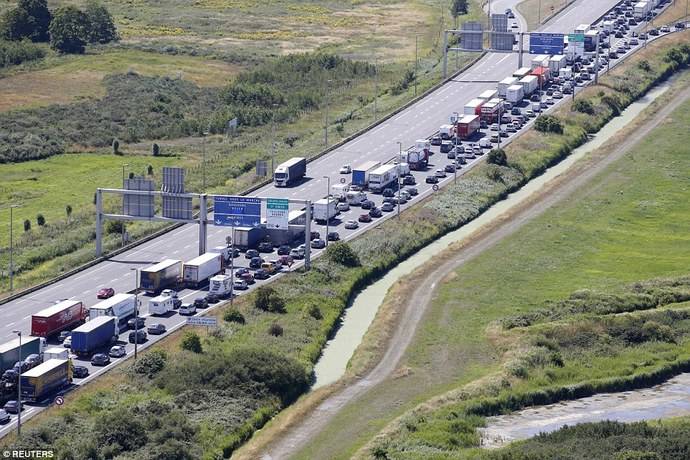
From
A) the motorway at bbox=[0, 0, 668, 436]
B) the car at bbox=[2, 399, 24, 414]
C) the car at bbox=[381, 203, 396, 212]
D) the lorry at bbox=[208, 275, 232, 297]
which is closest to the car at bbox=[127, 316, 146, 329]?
the motorway at bbox=[0, 0, 668, 436]

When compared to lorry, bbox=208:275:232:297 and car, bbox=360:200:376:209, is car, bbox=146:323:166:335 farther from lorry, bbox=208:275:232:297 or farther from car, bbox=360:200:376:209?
car, bbox=360:200:376:209

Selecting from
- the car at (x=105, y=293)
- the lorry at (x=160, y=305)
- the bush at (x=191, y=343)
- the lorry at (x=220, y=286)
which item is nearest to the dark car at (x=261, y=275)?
the lorry at (x=220, y=286)

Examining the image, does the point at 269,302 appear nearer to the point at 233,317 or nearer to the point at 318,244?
the point at 233,317

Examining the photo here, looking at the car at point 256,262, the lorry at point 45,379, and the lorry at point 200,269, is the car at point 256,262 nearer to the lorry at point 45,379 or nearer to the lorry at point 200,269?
the lorry at point 200,269

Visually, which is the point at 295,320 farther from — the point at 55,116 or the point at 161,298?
the point at 55,116

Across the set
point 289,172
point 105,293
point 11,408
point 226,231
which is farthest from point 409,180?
point 11,408

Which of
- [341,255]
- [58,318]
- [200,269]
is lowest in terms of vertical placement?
[58,318]

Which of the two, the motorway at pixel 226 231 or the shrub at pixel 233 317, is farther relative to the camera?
the motorway at pixel 226 231
